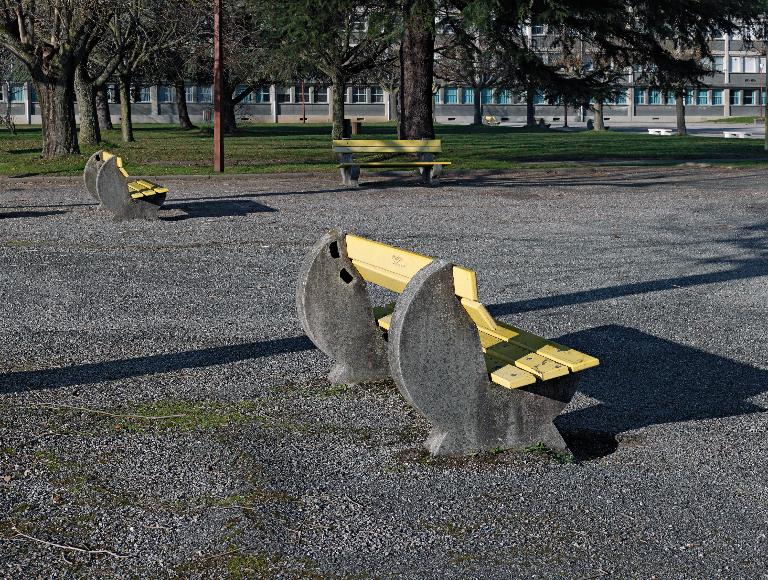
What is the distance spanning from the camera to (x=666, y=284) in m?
9.64

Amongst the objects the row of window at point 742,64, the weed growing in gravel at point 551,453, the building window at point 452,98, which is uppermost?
the row of window at point 742,64

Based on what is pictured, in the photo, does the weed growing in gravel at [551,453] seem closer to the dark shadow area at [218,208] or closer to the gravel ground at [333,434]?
the gravel ground at [333,434]

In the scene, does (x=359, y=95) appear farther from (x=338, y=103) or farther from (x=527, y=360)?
(x=527, y=360)

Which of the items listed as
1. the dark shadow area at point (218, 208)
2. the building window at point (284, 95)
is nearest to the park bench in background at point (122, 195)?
the dark shadow area at point (218, 208)

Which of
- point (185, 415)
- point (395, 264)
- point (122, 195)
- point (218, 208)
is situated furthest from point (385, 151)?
point (395, 264)

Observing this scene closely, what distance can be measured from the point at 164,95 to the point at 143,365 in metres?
74.5

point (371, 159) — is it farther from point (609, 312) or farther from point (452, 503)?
point (452, 503)

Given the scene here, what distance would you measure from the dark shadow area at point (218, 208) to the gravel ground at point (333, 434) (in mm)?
2927

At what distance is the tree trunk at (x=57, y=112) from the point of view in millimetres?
24359

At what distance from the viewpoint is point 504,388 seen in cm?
523

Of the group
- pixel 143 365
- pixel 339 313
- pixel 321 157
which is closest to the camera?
pixel 339 313

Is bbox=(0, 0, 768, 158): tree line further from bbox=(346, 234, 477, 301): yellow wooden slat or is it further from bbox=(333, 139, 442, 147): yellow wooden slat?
bbox=(346, 234, 477, 301): yellow wooden slat

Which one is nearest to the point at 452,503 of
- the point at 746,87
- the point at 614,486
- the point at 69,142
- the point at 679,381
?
the point at 614,486

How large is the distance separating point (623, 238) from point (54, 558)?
30.6ft
